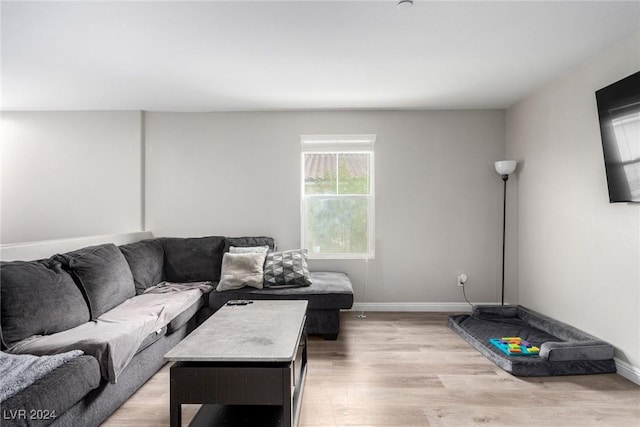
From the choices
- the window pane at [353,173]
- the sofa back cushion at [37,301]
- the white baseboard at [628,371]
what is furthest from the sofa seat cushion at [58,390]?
the white baseboard at [628,371]

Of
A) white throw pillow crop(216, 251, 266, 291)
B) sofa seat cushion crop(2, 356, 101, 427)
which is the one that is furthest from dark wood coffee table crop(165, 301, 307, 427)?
white throw pillow crop(216, 251, 266, 291)

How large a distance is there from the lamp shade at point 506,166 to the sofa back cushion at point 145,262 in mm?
3970

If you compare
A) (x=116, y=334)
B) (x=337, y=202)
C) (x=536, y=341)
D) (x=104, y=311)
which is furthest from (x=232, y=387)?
(x=337, y=202)

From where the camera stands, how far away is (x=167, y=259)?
3.94 metres

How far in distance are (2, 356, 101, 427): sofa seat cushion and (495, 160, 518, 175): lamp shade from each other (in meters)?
4.10

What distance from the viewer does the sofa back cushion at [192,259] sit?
12.8 feet

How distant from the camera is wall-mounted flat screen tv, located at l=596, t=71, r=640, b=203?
2369 mm

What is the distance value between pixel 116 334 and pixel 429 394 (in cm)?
204

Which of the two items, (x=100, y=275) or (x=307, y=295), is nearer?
(x=100, y=275)

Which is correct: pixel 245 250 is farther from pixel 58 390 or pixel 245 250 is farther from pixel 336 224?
pixel 58 390

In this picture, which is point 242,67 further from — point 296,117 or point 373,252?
point 373,252

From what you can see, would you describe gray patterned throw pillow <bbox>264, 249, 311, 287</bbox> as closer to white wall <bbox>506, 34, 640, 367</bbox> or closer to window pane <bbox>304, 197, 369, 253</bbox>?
window pane <bbox>304, 197, 369, 253</bbox>

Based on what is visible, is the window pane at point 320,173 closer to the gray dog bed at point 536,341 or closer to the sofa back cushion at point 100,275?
the gray dog bed at point 536,341

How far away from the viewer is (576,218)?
3.08 metres
